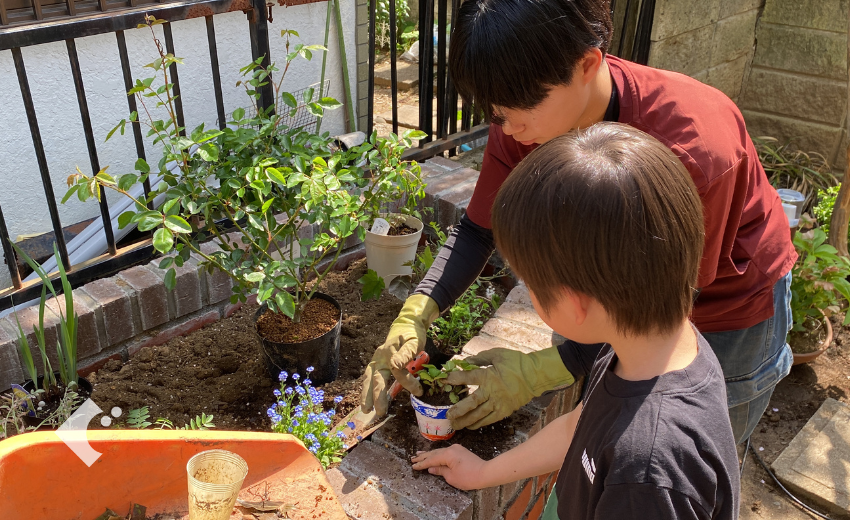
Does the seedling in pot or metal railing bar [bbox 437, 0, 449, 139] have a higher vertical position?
metal railing bar [bbox 437, 0, 449, 139]

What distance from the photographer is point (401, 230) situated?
2.91 m

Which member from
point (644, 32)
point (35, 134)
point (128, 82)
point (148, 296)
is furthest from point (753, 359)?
point (644, 32)

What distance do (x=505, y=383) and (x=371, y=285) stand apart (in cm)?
102

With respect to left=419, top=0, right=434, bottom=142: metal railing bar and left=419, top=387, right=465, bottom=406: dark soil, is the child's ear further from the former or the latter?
left=419, top=0, right=434, bottom=142: metal railing bar

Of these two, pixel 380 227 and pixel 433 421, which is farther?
pixel 380 227

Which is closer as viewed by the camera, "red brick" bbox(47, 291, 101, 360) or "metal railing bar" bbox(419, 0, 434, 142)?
"red brick" bbox(47, 291, 101, 360)

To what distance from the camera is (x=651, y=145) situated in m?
1.01

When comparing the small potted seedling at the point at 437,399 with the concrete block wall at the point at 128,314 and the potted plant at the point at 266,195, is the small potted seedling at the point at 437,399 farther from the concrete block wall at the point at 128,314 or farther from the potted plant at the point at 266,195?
the concrete block wall at the point at 128,314

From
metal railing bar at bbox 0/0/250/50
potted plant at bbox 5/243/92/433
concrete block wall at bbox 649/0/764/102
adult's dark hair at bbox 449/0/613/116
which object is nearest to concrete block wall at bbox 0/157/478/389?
potted plant at bbox 5/243/92/433

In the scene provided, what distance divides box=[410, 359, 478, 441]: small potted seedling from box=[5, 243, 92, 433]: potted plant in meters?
1.01

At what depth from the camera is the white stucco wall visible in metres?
3.46

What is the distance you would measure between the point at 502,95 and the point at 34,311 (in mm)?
1815

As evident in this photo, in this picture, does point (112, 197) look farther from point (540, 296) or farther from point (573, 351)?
point (540, 296)

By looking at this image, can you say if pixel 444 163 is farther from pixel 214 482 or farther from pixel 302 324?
pixel 214 482
